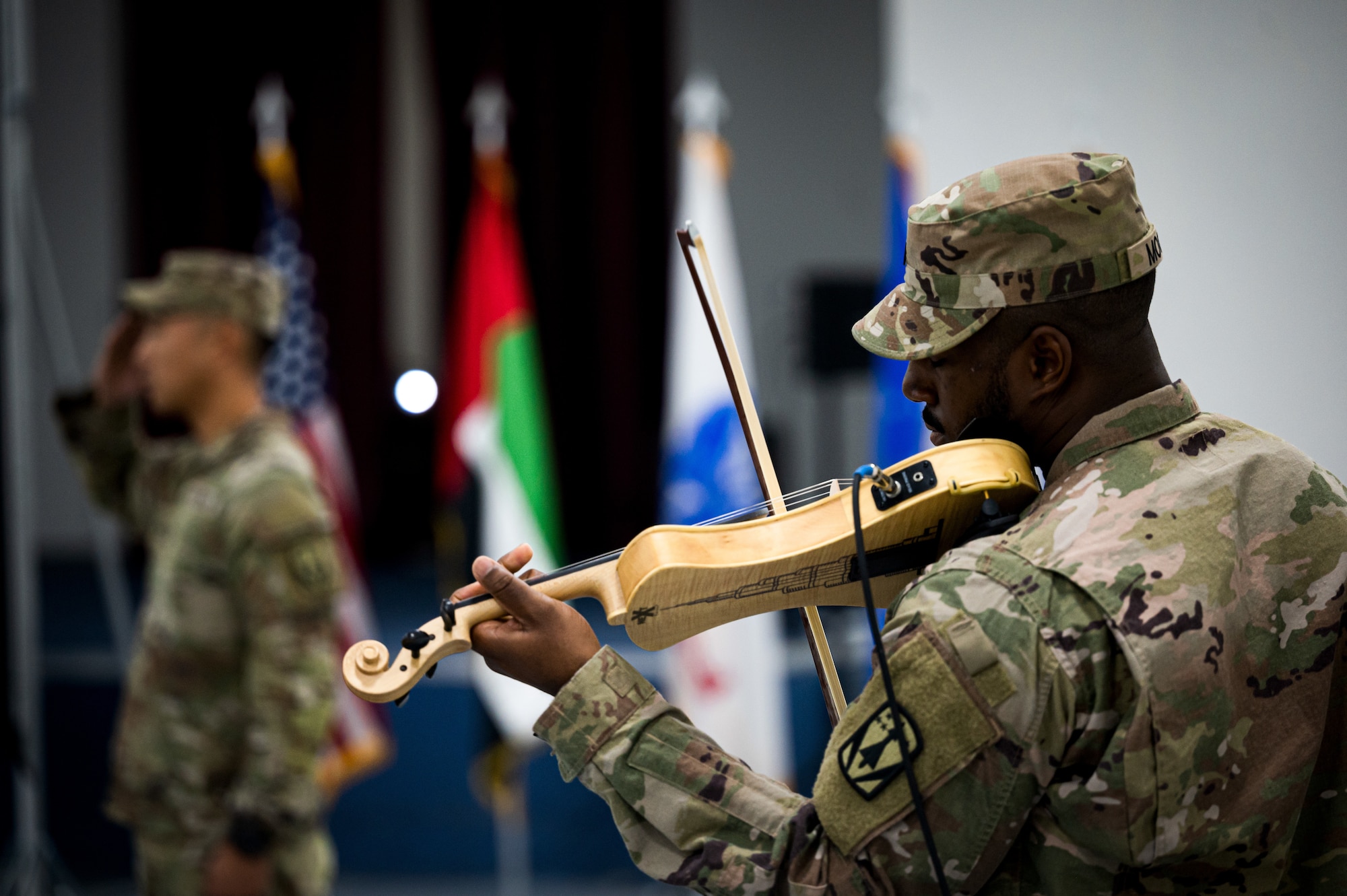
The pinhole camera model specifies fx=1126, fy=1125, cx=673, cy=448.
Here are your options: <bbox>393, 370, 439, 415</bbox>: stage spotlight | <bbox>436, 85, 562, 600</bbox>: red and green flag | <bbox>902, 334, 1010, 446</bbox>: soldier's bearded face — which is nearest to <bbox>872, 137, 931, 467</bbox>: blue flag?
<bbox>436, 85, 562, 600</bbox>: red and green flag

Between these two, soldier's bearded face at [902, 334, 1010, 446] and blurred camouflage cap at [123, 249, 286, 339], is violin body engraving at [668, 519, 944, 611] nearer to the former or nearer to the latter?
soldier's bearded face at [902, 334, 1010, 446]

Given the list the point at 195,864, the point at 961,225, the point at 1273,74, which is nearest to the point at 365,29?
the point at 195,864

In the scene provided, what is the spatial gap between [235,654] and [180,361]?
2.05 feet

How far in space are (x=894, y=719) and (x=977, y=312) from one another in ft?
1.05

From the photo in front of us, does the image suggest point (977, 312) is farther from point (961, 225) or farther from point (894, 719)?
point (894, 719)

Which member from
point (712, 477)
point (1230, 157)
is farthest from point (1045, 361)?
point (712, 477)

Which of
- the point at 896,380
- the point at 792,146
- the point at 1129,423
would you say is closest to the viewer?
the point at 1129,423

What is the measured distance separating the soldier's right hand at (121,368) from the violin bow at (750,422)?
184 centimetres

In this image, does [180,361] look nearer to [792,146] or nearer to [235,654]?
[235,654]

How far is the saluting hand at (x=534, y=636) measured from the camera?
0.93 metres

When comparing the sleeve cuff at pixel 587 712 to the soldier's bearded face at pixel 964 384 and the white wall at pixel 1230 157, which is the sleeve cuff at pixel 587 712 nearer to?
the soldier's bearded face at pixel 964 384

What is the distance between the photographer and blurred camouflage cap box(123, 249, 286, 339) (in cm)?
235

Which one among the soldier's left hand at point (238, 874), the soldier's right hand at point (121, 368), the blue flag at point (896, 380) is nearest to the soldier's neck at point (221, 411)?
the soldier's right hand at point (121, 368)

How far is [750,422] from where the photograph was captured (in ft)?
3.58
